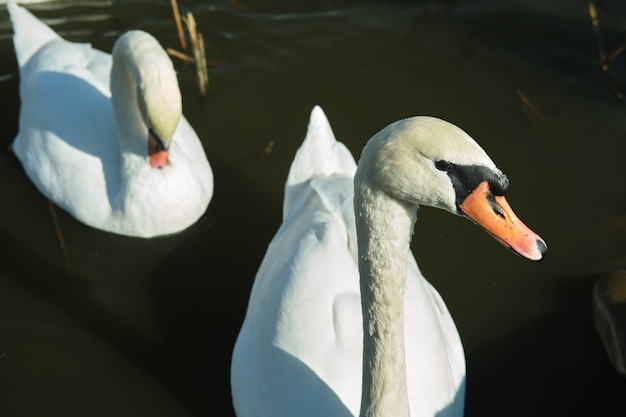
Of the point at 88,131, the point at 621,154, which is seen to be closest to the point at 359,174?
the point at 88,131

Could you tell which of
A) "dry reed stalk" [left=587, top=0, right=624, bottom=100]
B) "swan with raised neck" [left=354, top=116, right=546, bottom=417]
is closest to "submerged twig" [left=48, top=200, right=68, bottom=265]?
"swan with raised neck" [left=354, top=116, right=546, bottom=417]

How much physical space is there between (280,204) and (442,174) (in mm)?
3540

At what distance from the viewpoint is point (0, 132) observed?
7602mm

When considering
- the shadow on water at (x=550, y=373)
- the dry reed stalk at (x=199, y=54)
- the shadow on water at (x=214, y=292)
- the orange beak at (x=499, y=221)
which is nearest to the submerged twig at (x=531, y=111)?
the shadow on water at (x=550, y=373)

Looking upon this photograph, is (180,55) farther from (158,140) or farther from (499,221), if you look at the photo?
(499,221)

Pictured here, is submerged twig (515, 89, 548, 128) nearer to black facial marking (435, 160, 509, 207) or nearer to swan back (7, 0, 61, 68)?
swan back (7, 0, 61, 68)

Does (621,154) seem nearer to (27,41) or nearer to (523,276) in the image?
(523,276)

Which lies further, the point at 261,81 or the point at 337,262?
the point at 261,81

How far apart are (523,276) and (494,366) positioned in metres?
0.89

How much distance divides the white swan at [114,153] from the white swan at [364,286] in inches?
36.5

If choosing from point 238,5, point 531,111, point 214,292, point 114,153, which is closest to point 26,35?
point 114,153

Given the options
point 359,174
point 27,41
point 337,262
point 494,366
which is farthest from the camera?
point 27,41

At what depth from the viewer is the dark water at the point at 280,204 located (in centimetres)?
583

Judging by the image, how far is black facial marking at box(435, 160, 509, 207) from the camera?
3.51 meters
